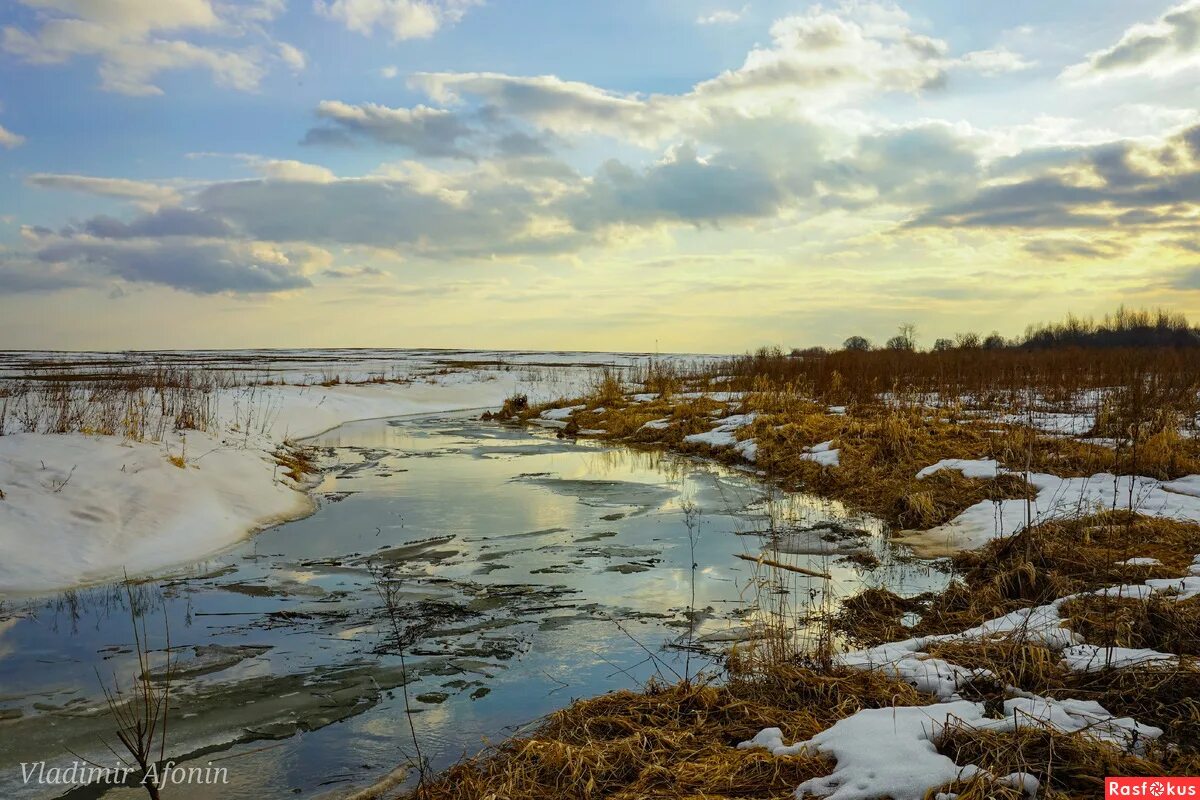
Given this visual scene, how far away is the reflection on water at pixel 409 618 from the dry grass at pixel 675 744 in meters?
0.46

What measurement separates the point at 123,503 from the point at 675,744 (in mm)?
7228

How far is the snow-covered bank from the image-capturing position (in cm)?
671

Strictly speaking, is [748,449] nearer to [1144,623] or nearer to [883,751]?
[1144,623]

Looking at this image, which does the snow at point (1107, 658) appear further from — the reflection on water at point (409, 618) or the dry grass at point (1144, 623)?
the reflection on water at point (409, 618)

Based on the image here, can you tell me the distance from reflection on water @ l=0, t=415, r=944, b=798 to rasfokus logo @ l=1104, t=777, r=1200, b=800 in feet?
7.33

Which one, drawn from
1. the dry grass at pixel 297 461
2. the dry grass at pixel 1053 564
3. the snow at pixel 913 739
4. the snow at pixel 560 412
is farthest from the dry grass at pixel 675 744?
the snow at pixel 560 412

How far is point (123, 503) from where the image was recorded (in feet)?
25.8

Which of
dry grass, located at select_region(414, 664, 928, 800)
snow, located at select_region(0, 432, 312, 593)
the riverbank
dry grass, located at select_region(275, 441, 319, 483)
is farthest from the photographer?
dry grass, located at select_region(275, 441, 319, 483)

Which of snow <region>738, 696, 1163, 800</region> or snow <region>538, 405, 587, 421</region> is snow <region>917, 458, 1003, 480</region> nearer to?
snow <region>738, 696, 1163, 800</region>

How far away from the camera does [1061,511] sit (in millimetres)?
7477

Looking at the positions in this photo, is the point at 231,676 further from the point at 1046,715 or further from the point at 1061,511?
the point at 1061,511

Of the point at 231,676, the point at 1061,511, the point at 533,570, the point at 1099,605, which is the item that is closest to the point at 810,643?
the point at 1099,605

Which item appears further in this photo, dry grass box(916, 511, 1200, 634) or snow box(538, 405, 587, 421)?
snow box(538, 405, 587, 421)

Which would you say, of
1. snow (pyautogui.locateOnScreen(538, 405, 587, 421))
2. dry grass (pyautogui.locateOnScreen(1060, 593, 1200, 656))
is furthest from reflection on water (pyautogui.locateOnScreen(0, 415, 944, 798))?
snow (pyautogui.locateOnScreen(538, 405, 587, 421))
